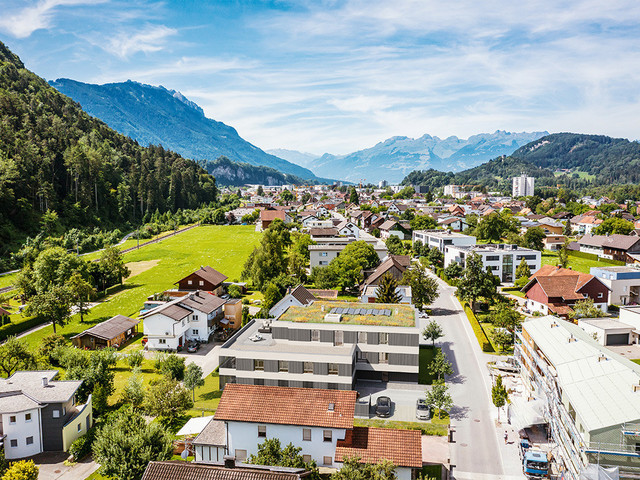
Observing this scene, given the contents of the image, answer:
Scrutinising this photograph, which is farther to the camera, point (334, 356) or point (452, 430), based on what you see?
point (334, 356)

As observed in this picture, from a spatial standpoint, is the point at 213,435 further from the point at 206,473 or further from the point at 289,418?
the point at 206,473

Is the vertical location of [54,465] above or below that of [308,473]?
below

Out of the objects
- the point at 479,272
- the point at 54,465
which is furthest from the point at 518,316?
the point at 54,465

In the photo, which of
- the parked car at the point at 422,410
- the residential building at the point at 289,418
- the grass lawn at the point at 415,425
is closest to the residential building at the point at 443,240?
the parked car at the point at 422,410

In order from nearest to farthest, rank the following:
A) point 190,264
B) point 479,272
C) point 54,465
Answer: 1. point 54,465
2. point 479,272
3. point 190,264

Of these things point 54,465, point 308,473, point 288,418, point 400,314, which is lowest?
point 54,465

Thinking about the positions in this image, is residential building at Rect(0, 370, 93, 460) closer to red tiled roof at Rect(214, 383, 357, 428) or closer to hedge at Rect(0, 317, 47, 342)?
red tiled roof at Rect(214, 383, 357, 428)

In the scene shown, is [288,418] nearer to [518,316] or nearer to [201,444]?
[201,444]
